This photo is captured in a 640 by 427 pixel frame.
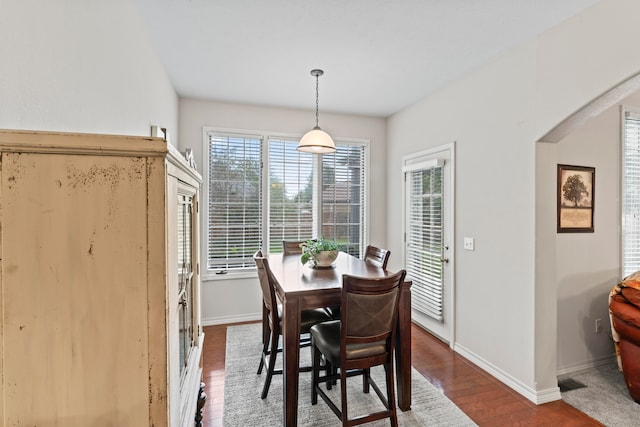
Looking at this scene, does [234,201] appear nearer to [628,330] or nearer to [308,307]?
[308,307]

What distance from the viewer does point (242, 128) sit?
12.8 feet

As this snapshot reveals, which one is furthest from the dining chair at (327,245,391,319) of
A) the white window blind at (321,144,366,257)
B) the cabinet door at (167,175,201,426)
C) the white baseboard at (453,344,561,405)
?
the cabinet door at (167,175,201,426)

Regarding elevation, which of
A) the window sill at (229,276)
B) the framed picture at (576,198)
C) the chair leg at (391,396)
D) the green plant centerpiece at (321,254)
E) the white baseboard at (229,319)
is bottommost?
the white baseboard at (229,319)

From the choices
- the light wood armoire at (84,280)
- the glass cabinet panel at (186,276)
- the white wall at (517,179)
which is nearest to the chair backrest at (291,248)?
the white wall at (517,179)

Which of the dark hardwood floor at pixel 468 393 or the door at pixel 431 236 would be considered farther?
the door at pixel 431 236

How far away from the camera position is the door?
3262 mm

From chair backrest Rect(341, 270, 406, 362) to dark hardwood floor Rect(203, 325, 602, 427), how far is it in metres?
0.99

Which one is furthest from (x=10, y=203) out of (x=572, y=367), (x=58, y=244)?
(x=572, y=367)

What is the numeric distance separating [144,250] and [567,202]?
3175 mm

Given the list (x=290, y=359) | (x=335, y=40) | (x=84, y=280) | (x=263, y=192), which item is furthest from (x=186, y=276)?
(x=263, y=192)

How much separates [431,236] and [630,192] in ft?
5.98

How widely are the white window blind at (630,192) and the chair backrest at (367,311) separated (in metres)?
2.58

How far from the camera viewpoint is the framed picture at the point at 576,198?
2617 mm

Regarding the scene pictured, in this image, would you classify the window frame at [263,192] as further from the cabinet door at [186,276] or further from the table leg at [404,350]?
the cabinet door at [186,276]
